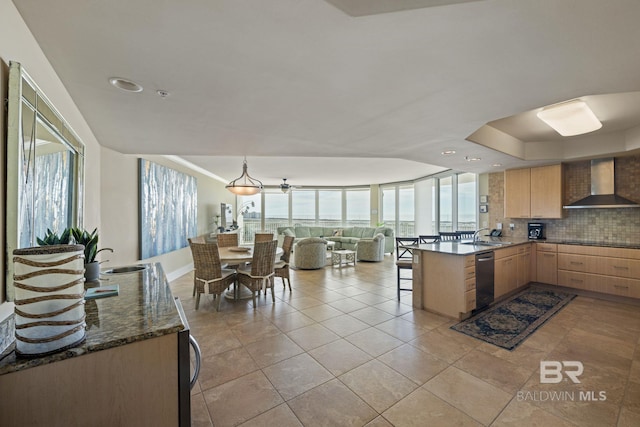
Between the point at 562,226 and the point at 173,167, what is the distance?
756cm

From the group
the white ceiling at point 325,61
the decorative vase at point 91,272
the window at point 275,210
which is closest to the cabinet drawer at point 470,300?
the white ceiling at point 325,61

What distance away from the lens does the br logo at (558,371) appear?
212 centimetres

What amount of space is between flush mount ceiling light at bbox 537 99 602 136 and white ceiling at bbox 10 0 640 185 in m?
0.66

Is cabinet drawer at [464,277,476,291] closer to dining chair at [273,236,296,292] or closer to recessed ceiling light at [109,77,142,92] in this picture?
dining chair at [273,236,296,292]

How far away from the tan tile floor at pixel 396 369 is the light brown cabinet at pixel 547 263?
2.70 feet

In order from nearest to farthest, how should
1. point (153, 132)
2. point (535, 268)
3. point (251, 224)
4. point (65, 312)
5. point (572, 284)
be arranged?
point (65, 312) < point (153, 132) < point (572, 284) < point (535, 268) < point (251, 224)

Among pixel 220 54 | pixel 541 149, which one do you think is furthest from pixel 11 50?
pixel 541 149

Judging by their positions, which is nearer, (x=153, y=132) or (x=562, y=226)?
(x=153, y=132)

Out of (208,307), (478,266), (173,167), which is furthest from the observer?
(173,167)

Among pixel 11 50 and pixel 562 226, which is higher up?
pixel 11 50

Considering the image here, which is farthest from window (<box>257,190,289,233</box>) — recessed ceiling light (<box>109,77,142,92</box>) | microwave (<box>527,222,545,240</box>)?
recessed ceiling light (<box>109,77,142,92</box>)

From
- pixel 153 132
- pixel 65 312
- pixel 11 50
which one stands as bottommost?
pixel 65 312

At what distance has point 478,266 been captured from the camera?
3504 mm

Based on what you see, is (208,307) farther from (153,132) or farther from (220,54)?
(220,54)
